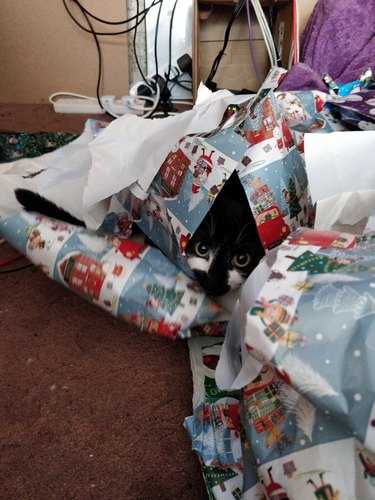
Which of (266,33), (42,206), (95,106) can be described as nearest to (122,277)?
(42,206)

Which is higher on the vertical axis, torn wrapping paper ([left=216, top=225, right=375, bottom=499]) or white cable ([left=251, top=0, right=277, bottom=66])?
white cable ([left=251, top=0, right=277, bottom=66])

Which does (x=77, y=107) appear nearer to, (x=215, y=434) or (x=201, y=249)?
(x=201, y=249)

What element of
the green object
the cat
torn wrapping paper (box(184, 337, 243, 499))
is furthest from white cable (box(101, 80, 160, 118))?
torn wrapping paper (box(184, 337, 243, 499))

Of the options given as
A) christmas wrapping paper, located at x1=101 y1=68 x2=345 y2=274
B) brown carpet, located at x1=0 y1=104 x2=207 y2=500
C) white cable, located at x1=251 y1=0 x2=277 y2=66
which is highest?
white cable, located at x1=251 y1=0 x2=277 y2=66

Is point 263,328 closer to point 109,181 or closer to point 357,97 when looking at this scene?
point 109,181

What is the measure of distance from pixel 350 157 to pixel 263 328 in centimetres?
38

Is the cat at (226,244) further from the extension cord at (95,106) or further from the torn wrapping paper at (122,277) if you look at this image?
the extension cord at (95,106)

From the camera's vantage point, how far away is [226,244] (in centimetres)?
68

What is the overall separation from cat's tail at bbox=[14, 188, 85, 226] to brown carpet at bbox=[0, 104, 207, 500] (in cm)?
14

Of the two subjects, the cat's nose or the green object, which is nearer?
the cat's nose

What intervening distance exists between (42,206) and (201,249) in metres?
0.33

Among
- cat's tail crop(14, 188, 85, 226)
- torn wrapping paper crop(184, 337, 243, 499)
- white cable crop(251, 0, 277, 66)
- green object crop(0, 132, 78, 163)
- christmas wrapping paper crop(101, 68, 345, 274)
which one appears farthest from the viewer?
white cable crop(251, 0, 277, 66)

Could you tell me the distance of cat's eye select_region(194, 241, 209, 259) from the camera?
2.30 feet

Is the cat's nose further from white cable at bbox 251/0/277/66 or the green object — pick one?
white cable at bbox 251/0/277/66
